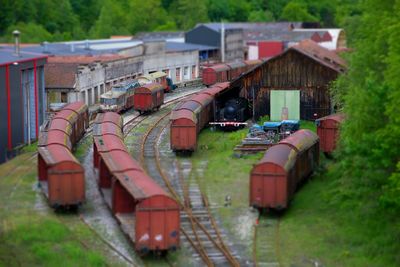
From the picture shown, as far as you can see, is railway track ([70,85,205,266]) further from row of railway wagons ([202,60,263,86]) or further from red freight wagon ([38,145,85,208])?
row of railway wagons ([202,60,263,86])

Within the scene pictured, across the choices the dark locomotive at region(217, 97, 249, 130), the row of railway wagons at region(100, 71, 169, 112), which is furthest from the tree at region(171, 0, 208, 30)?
the dark locomotive at region(217, 97, 249, 130)

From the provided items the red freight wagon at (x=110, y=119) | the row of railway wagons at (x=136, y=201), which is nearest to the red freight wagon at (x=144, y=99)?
the red freight wagon at (x=110, y=119)

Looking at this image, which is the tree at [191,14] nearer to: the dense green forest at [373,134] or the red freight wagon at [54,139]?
the dense green forest at [373,134]

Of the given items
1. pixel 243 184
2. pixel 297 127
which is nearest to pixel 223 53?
pixel 297 127

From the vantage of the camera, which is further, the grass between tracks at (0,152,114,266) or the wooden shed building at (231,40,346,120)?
the wooden shed building at (231,40,346,120)

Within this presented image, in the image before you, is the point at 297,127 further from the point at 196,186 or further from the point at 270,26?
the point at 270,26

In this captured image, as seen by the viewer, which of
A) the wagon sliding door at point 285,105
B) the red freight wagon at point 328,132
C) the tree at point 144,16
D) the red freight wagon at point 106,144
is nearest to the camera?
the red freight wagon at point 106,144
